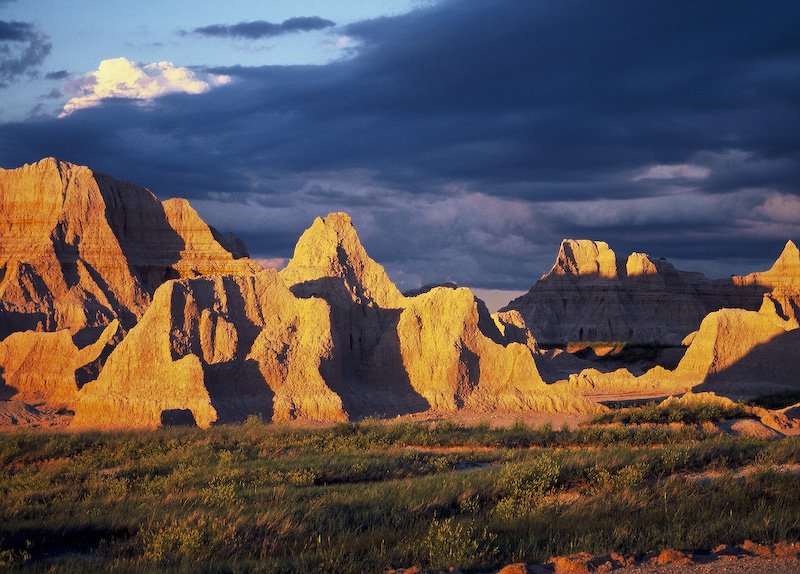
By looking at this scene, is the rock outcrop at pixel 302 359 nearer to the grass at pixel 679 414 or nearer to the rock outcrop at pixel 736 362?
the grass at pixel 679 414

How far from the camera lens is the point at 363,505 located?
11680mm

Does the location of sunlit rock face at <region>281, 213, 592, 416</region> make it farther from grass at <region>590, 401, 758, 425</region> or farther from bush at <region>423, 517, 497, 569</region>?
bush at <region>423, 517, 497, 569</region>

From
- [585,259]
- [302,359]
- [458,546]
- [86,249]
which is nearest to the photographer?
[458,546]

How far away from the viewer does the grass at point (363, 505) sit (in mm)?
9422

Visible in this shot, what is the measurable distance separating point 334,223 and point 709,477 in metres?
30.5

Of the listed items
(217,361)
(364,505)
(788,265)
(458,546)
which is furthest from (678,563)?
(788,265)

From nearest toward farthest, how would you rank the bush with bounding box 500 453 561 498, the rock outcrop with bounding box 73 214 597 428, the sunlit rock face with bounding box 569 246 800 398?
1. the bush with bounding box 500 453 561 498
2. the rock outcrop with bounding box 73 214 597 428
3. the sunlit rock face with bounding box 569 246 800 398

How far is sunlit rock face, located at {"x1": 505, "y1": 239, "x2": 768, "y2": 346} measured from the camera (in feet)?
333

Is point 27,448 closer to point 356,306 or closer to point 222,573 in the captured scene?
point 222,573

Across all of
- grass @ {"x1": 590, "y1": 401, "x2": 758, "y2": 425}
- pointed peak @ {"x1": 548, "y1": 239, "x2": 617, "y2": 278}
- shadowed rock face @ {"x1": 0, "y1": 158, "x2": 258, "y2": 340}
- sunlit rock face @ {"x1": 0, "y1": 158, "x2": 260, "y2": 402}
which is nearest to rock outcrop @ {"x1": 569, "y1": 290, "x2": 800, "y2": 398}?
grass @ {"x1": 590, "y1": 401, "x2": 758, "y2": 425}

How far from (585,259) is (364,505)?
→ 338 ft

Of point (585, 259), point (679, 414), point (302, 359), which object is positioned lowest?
point (679, 414)

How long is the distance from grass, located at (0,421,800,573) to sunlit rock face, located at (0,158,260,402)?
29805mm

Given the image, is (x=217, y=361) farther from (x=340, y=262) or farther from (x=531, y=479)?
(x=531, y=479)
